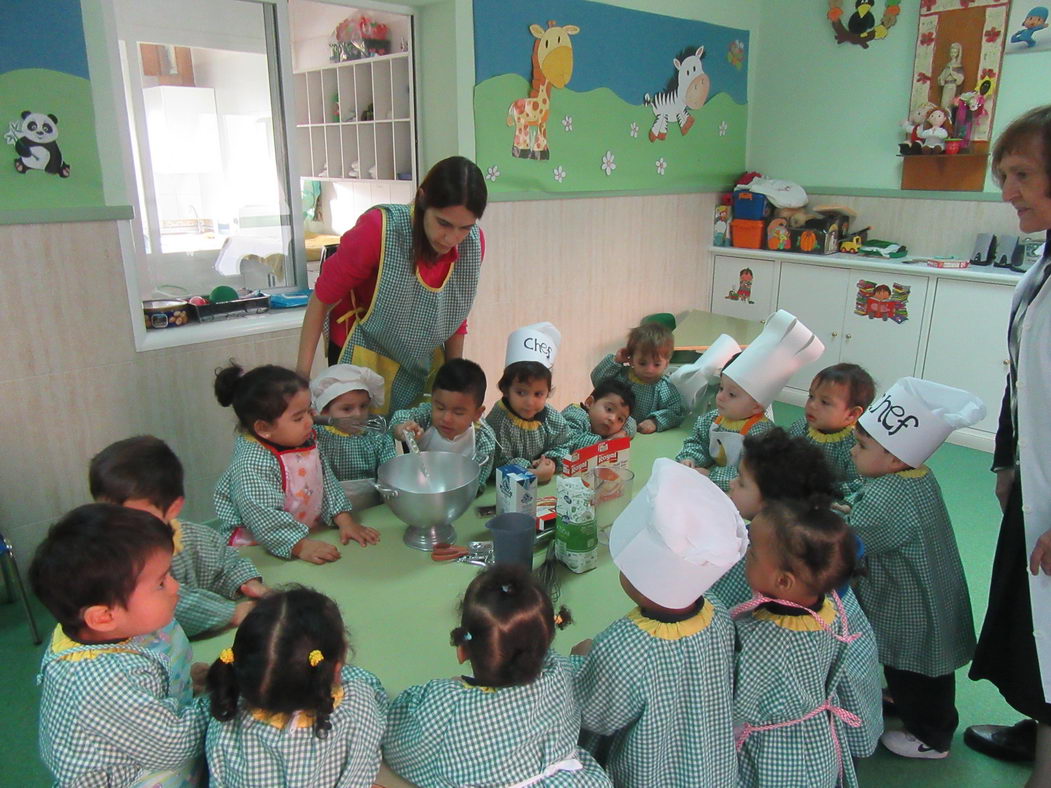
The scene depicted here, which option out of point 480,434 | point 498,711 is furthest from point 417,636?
point 480,434

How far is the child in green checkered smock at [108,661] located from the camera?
3.39ft

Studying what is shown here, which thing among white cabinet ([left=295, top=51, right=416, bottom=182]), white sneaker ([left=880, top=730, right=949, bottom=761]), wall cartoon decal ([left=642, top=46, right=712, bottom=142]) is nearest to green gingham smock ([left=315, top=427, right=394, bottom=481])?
white sneaker ([left=880, top=730, right=949, bottom=761])

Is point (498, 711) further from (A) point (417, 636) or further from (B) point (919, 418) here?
(B) point (919, 418)

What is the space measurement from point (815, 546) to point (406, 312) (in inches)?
50.4

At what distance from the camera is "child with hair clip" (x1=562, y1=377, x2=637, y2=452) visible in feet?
7.38

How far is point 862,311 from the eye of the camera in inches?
167

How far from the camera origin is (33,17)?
2.30 metres

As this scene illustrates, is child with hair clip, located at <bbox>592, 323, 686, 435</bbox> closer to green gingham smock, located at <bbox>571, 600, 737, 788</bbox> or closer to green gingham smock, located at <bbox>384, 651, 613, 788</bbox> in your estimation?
green gingham smock, located at <bbox>571, 600, 737, 788</bbox>

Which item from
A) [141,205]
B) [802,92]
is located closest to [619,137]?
[802,92]

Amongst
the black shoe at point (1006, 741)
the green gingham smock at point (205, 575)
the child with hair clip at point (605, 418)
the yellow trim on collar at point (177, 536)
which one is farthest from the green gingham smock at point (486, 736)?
the black shoe at point (1006, 741)

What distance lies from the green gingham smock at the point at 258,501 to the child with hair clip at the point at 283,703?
54cm

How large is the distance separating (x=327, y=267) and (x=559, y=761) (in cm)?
142

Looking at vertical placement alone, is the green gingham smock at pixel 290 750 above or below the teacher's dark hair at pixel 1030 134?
below

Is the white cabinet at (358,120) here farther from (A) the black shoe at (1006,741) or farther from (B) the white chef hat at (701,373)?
(A) the black shoe at (1006,741)
